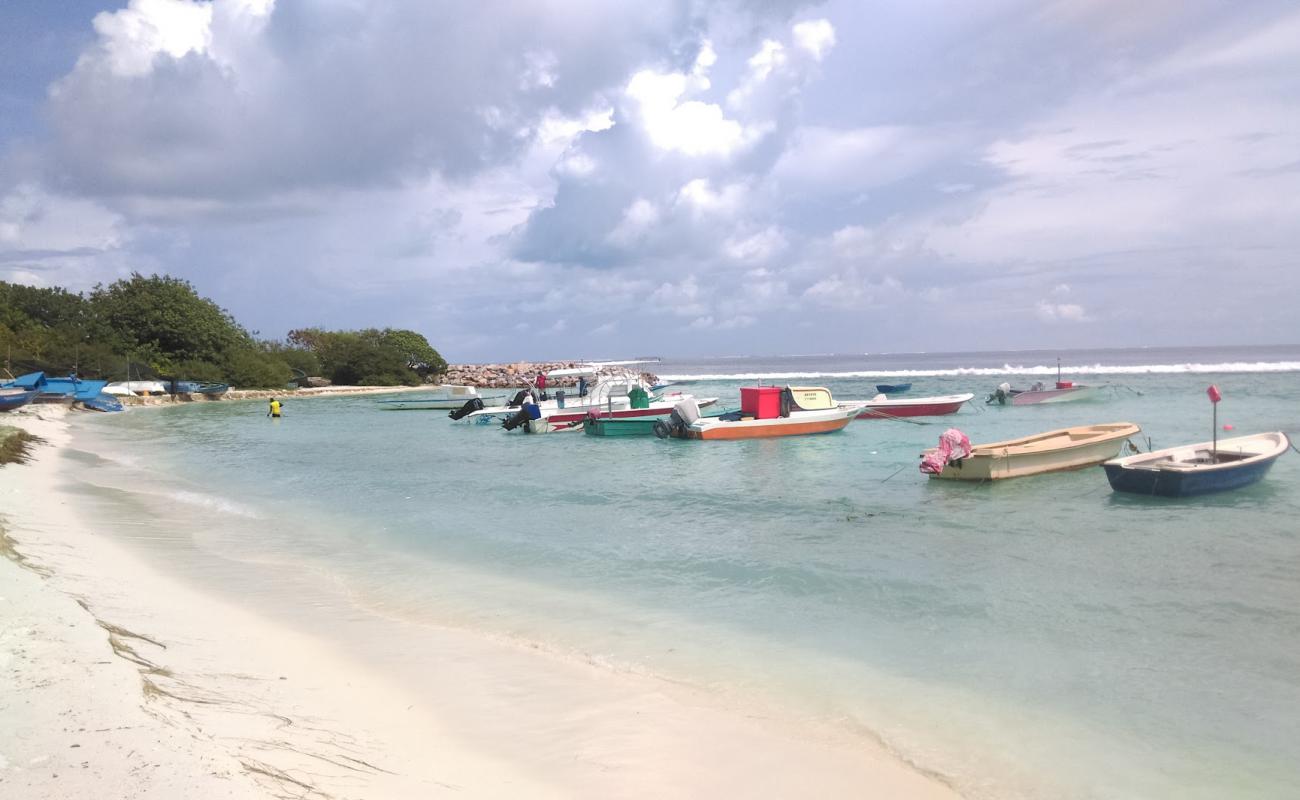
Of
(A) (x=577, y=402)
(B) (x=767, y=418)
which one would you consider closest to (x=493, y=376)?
(A) (x=577, y=402)

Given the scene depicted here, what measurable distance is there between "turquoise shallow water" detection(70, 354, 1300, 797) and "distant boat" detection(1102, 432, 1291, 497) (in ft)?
1.08

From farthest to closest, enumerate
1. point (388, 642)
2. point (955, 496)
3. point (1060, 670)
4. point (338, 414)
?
1. point (338, 414)
2. point (955, 496)
3. point (388, 642)
4. point (1060, 670)

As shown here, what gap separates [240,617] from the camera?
25.6 feet

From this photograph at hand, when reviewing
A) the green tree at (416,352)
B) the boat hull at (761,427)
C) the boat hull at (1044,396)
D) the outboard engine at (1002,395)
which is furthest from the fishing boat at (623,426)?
the green tree at (416,352)

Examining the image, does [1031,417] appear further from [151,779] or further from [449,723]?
[151,779]

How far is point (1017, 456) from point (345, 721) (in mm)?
14577

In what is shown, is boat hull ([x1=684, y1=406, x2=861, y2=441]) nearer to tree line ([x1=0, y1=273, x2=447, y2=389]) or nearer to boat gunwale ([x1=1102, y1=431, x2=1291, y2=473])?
boat gunwale ([x1=1102, y1=431, x2=1291, y2=473])

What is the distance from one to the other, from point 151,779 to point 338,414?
4654cm

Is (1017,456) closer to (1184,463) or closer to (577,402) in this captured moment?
(1184,463)

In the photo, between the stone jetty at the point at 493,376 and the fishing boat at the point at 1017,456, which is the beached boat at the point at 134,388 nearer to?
the stone jetty at the point at 493,376

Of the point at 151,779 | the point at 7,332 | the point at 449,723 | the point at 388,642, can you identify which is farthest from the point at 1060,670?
the point at 7,332

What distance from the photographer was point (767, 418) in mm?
27016

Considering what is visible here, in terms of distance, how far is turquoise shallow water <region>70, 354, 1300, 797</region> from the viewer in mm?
5641

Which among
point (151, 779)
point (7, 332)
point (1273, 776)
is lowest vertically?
point (1273, 776)
